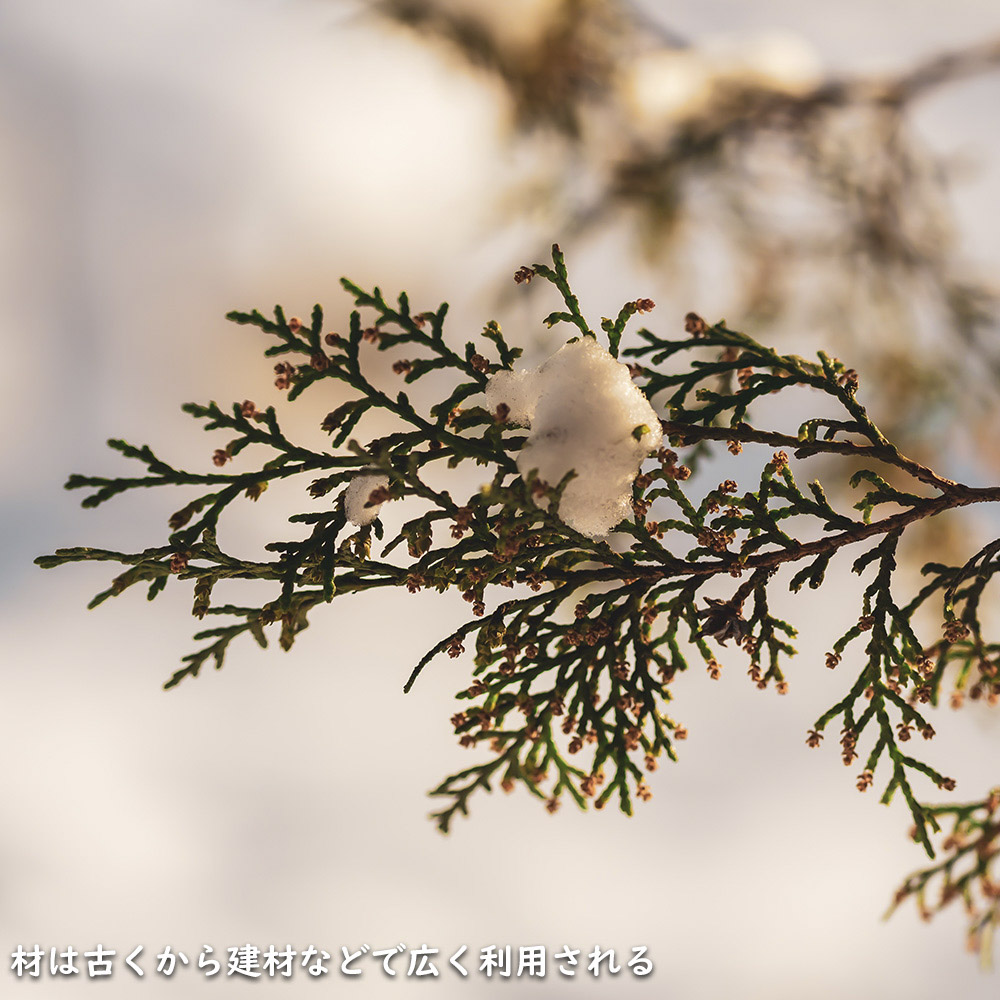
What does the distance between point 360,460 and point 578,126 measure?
6384 mm

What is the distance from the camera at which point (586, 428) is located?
9.96ft

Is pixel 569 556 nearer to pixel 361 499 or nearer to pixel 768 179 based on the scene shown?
pixel 361 499

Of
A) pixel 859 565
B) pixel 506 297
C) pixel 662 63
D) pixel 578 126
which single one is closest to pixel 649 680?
pixel 859 565

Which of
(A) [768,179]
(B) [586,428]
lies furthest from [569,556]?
(A) [768,179]

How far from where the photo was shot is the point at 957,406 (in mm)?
8656

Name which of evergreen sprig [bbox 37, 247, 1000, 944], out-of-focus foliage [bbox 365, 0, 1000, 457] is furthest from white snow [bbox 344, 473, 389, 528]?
A: out-of-focus foliage [bbox 365, 0, 1000, 457]

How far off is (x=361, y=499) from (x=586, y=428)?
871 millimetres

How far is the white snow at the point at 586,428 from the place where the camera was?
9.95ft

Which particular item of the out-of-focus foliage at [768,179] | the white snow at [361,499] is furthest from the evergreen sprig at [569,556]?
the out-of-focus foliage at [768,179]

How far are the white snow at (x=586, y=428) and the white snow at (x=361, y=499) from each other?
0.55 meters

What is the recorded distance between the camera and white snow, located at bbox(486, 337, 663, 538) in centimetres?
303

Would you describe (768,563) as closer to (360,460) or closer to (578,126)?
(360,460)

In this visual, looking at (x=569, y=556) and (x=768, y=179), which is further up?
(x=768, y=179)

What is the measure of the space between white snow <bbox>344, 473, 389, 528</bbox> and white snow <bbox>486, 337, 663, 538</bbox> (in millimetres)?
549
